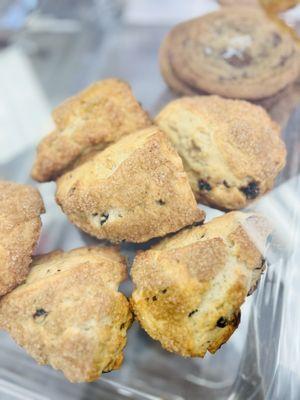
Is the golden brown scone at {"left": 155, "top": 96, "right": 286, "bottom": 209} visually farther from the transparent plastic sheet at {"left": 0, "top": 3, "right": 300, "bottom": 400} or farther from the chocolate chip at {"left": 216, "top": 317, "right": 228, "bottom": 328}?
the chocolate chip at {"left": 216, "top": 317, "right": 228, "bottom": 328}

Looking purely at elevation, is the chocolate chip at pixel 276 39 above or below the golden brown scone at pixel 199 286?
above

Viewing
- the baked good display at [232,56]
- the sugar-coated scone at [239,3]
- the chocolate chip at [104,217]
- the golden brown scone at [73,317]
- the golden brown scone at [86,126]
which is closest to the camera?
the golden brown scone at [73,317]

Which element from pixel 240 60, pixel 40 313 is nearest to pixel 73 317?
pixel 40 313

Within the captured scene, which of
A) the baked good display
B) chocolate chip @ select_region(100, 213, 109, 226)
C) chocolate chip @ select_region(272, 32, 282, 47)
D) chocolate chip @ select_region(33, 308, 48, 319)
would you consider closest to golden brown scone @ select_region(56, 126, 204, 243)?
chocolate chip @ select_region(100, 213, 109, 226)

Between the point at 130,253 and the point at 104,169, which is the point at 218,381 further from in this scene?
the point at 104,169

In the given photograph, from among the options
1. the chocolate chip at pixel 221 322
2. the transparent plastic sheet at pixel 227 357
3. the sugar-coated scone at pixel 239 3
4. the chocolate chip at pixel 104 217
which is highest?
the sugar-coated scone at pixel 239 3

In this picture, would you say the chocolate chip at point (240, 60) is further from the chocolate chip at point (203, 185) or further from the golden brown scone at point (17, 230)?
the golden brown scone at point (17, 230)

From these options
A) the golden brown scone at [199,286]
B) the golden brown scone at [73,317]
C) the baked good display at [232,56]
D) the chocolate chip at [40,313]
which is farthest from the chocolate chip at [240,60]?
the chocolate chip at [40,313]
